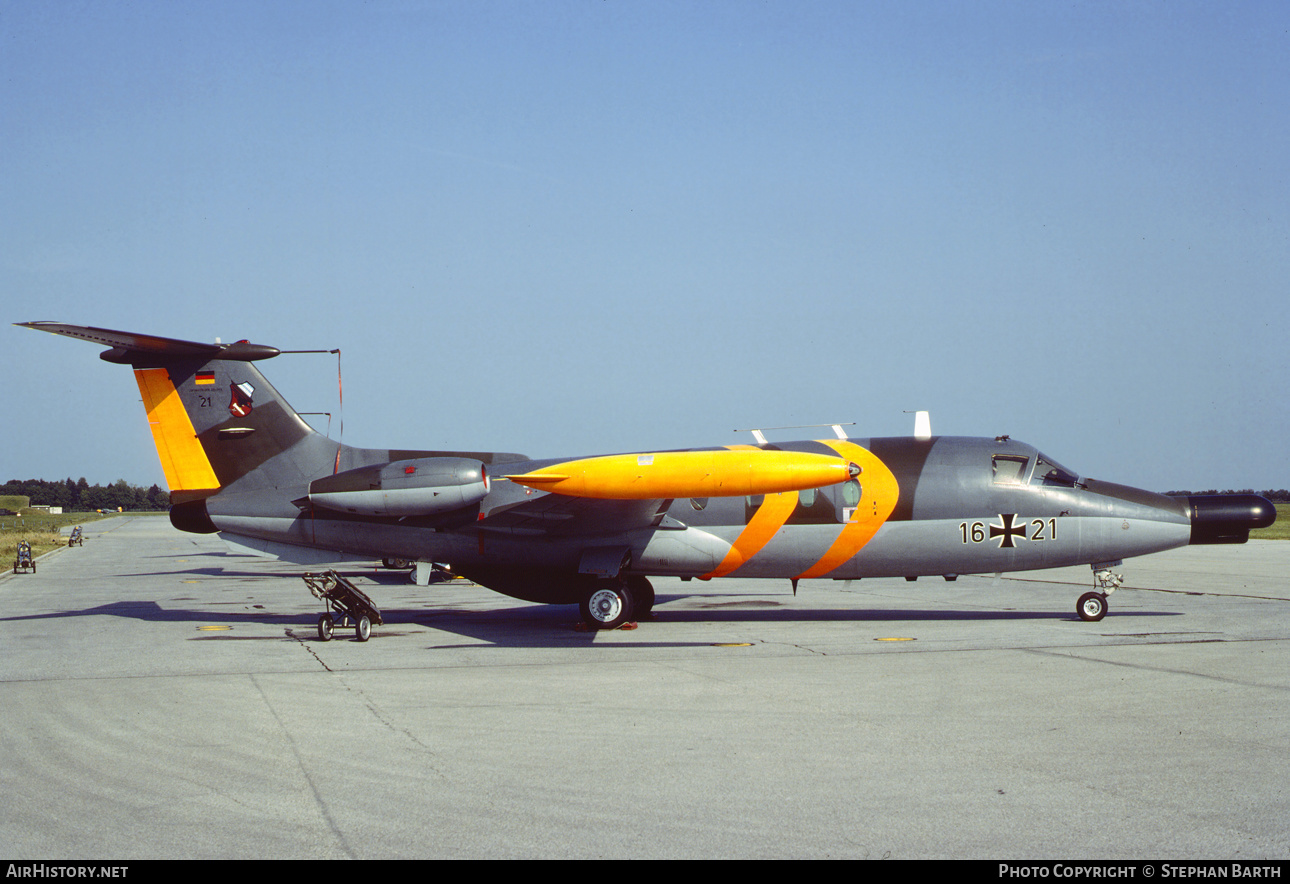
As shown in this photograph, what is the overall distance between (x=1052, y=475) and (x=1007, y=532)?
53.0 inches

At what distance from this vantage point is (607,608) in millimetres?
17328

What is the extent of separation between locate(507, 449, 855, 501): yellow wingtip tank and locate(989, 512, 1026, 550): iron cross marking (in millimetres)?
4075

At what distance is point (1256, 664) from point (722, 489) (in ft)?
23.0

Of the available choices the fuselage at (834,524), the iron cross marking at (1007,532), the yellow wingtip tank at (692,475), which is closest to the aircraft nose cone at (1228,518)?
the fuselage at (834,524)

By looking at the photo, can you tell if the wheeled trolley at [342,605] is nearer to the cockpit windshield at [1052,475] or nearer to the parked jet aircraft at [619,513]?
the parked jet aircraft at [619,513]

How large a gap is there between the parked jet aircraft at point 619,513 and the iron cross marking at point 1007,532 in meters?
0.02

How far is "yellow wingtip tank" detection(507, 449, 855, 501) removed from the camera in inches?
575

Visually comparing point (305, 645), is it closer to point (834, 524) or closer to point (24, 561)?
point (834, 524)

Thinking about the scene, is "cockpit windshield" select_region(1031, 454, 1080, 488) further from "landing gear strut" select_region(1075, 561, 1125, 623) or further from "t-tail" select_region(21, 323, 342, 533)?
"t-tail" select_region(21, 323, 342, 533)

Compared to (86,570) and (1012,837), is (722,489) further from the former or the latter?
(86,570)

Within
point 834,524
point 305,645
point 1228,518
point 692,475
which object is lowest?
point 305,645

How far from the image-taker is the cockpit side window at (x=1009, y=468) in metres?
17.9

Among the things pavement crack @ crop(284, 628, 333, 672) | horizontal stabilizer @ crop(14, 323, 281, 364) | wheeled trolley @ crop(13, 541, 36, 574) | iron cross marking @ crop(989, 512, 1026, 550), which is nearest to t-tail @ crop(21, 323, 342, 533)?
horizontal stabilizer @ crop(14, 323, 281, 364)

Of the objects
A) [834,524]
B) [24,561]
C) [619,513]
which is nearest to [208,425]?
[619,513]
